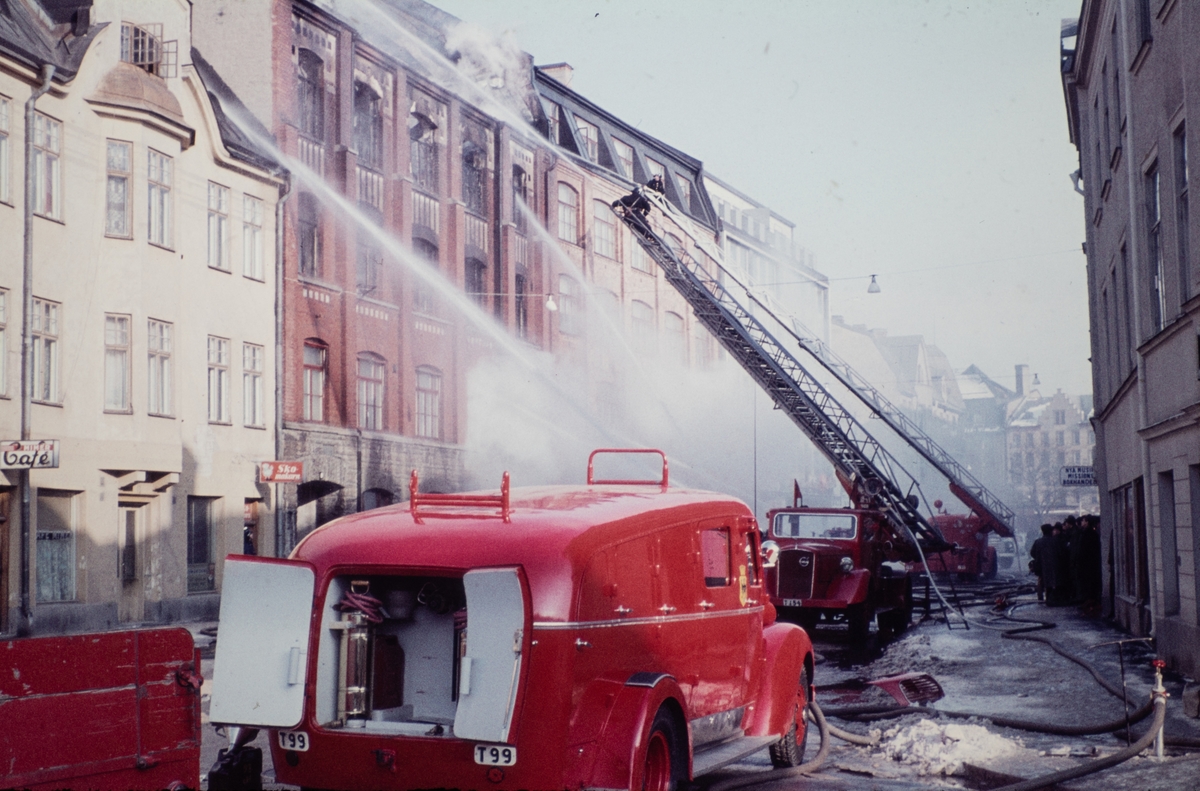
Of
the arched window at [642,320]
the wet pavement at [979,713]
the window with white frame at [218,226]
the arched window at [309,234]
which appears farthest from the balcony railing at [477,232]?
the wet pavement at [979,713]

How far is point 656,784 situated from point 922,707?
556 cm

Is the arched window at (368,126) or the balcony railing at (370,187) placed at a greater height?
the arched window at (368,126)

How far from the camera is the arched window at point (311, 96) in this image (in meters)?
29.0

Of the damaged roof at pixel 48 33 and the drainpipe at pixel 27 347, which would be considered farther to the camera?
the damaged roof at pixel 48 33

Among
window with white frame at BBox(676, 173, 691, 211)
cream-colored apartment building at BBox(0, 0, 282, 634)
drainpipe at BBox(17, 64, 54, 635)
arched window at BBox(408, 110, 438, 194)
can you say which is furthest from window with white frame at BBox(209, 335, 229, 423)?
window with white frame at BBox(676, 173, 691, 211)

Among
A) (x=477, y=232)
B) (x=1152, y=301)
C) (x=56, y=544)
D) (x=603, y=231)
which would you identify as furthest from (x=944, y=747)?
(x=603, y=231)

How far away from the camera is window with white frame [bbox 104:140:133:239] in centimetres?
2334

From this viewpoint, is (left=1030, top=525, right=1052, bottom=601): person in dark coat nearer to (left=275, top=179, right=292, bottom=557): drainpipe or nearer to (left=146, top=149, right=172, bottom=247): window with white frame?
(left=275, top=179, right=292, bottom=557): drainpipe

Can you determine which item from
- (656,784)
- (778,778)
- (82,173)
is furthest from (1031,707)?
(82,173)

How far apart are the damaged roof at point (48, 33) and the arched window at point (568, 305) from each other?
18.3 m

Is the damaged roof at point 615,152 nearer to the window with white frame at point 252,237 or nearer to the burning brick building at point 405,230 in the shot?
the burning brick building at point 405,230

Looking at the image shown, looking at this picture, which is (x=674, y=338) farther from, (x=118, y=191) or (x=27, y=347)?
(x=27, y=347)

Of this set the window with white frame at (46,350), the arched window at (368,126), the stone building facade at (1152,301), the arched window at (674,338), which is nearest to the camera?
the stone building facade at (1152,301)

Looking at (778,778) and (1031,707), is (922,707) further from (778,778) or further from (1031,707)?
(778,778)
